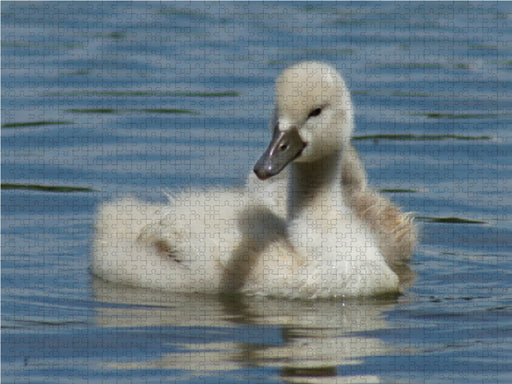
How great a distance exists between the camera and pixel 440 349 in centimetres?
701

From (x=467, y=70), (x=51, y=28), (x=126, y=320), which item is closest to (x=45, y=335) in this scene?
(x=126, y=320)

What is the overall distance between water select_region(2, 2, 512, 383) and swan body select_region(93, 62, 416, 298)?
5.1 inches

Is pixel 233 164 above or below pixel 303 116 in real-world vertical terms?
below

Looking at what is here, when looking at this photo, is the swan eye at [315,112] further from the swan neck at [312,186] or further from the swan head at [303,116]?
the swan neck at [312,186]

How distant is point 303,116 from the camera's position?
7.46 meters

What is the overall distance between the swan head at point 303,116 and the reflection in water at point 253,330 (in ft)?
2.69

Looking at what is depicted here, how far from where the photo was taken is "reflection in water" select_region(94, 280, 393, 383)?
21.9ft

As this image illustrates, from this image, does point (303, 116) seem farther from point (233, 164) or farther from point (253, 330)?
point (233, 164)

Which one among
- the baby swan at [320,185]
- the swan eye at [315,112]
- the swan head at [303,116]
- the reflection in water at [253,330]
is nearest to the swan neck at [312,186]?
the baby swan at [320,185]

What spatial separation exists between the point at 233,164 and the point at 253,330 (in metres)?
3.86

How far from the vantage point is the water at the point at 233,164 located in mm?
6918

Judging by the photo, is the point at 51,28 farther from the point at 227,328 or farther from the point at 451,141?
the point at 227,328

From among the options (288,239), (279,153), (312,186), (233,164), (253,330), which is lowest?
(233,164)

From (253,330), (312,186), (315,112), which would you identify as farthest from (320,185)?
(253,330)
